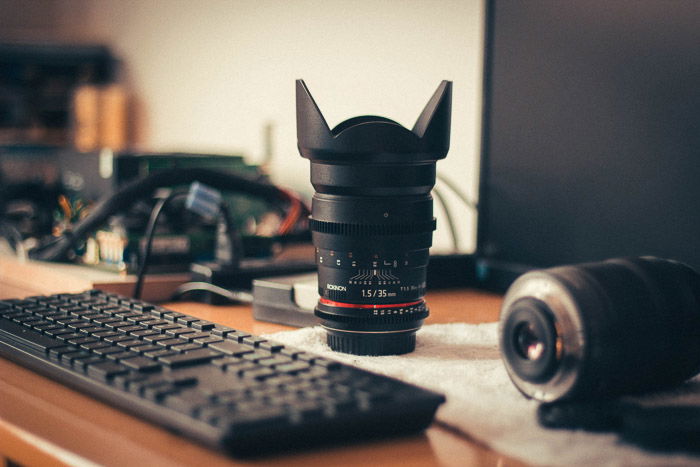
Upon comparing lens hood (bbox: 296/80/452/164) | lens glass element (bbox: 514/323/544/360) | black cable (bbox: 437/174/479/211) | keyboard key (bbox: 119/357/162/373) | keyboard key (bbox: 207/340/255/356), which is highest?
lens hood (bbox: 296/80/452/164)

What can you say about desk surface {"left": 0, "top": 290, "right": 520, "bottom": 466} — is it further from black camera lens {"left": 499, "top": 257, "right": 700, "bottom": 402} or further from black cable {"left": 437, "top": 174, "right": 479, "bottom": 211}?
black cable {"left": 437, "top": 174, "right": 479, "bottom": 211}

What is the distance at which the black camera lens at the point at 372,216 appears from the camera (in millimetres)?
643

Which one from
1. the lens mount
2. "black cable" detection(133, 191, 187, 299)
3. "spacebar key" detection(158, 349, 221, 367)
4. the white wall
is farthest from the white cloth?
the white wall

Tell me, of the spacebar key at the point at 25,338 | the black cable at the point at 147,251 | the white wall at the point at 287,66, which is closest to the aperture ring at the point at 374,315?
the spacebar key at the point at 25,338

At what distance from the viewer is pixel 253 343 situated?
59cm

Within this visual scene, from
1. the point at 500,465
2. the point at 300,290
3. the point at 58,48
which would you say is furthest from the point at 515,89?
the point at 58,48

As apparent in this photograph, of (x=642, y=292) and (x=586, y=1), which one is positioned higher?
(x=586, y=1)

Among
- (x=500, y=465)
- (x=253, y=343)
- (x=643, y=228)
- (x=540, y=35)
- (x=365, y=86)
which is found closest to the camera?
(x=500, y=465)

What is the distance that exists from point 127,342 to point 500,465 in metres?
0.30

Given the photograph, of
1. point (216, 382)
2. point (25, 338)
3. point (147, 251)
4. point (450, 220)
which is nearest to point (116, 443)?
point (216, 382)

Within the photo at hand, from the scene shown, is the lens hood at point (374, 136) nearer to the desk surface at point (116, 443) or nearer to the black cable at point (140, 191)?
the desk surface at point (116, 443)

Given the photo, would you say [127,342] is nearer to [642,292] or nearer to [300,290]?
[300,290]

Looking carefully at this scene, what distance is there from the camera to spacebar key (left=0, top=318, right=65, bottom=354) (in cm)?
61

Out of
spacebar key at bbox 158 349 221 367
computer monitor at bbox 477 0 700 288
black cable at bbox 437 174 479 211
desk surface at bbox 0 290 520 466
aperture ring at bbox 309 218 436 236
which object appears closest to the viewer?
desk surface at bbox 0 290 520 466
